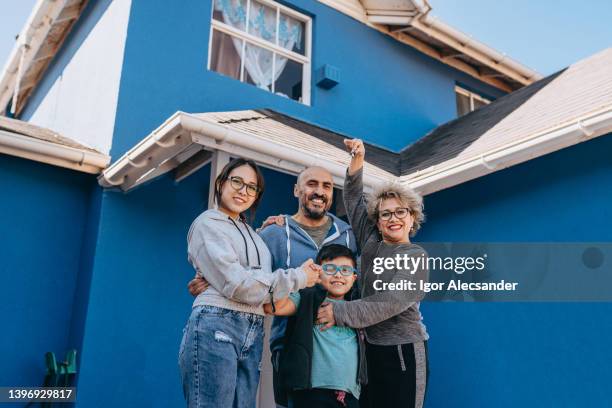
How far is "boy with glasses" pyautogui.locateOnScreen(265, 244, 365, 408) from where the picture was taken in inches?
94.3

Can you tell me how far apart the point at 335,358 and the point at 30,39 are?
284 inches

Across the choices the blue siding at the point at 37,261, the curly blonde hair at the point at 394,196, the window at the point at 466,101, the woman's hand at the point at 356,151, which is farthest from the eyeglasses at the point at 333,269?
the window at the point at 466,101

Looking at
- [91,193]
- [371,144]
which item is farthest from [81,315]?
[371,144]

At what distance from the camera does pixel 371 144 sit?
7.17 m

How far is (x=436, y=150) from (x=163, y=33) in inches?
139

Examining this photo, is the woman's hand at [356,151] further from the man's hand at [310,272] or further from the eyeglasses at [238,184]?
the man's hand at [310,272]

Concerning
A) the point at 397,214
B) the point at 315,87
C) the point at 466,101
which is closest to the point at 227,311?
the point at 397,214

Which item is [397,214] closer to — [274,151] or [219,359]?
[219,359]

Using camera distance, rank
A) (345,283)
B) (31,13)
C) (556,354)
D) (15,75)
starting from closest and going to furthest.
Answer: (345,283)
(556,354)
(31,13)
(15,75)

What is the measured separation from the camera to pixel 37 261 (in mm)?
4797

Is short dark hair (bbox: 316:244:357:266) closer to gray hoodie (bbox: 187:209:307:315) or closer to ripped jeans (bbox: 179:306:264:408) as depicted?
gray hoodie (bbox: 187:209:307:315)

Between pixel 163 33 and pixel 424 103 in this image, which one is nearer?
pixel 163 33

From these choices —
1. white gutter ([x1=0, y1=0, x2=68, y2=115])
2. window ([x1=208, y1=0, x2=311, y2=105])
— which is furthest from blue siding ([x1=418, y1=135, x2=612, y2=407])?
white gutter ([x1=0, y1=0, x2=68, y2=115])

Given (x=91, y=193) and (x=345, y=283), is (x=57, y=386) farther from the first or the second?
(x=345, y=283)
